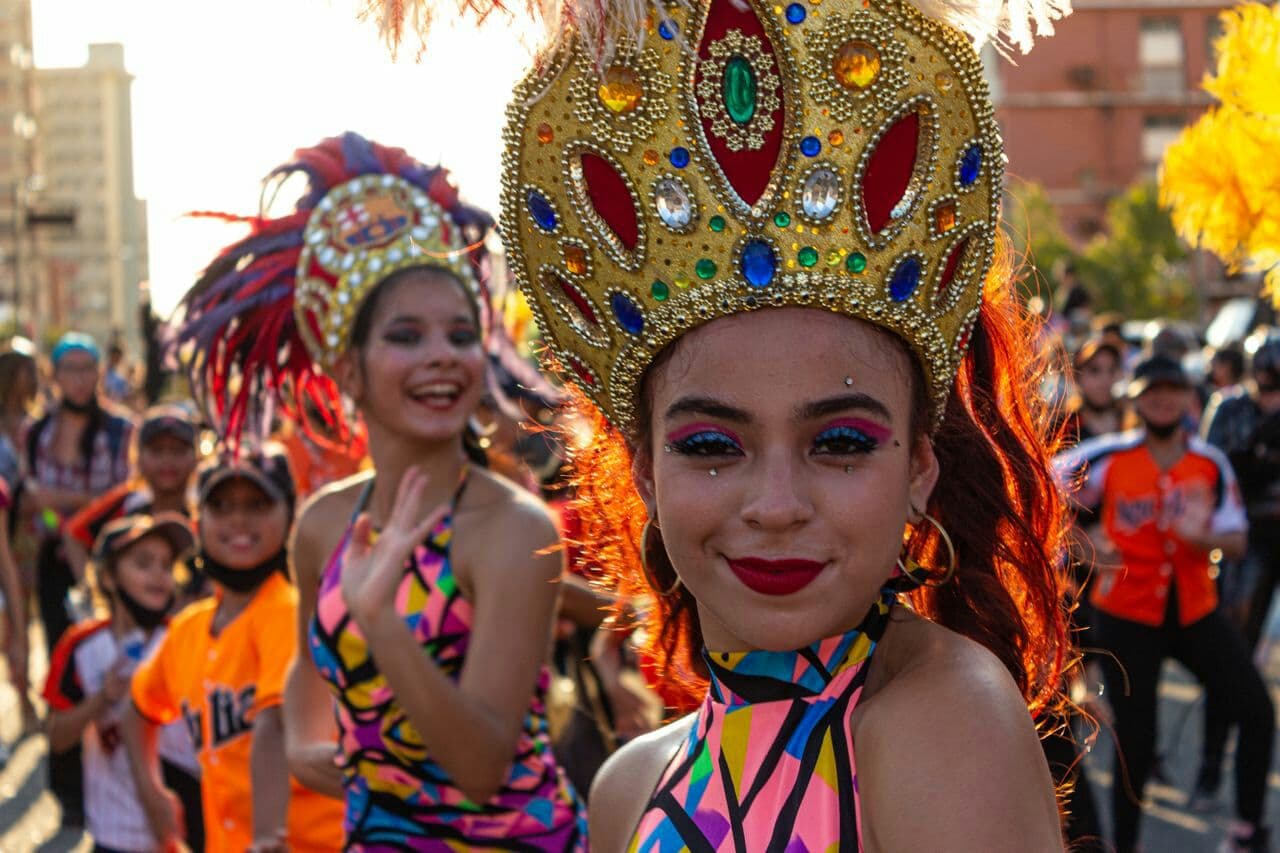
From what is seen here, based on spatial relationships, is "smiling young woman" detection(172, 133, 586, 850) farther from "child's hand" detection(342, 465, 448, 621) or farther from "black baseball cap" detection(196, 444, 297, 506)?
"black baseball cap" detection(196, 444, 297, 506)

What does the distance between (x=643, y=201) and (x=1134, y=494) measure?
5.37m

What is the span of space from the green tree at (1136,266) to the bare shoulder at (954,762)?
43.0m

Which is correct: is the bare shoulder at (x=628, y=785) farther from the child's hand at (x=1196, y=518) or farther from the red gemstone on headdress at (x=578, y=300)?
the child's hand at (x=1196, y=518)

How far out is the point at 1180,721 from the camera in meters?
8.38

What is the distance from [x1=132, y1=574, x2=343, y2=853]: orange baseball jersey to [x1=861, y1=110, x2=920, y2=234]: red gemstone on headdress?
252 centimetres

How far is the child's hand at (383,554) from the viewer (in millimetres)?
3264

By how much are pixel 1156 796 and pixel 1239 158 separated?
5520mm

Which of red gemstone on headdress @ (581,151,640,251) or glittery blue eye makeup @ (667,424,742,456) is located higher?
red gemstone on headdress @ (581,151,640,251)

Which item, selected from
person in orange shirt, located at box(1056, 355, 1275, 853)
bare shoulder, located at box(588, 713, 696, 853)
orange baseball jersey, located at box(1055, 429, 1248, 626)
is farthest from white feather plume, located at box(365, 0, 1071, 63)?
orange baseball jersey, located at box(1055, 429, 1248, 626)

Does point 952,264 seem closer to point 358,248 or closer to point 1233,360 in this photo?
point 358,248

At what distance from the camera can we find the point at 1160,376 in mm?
7051

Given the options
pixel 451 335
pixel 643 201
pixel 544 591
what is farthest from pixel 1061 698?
pixel 451 335

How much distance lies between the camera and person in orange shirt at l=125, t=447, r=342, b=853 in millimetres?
4086

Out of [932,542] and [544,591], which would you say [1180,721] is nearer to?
[544,591]
